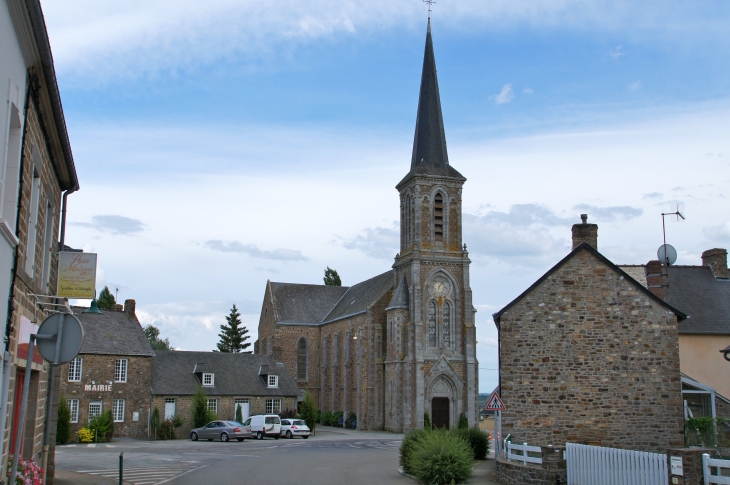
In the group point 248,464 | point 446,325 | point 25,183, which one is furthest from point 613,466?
point 446,325

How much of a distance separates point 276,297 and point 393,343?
65.2 ft

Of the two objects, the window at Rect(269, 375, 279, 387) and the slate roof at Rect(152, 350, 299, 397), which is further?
the window at Rect(269, 375, 279, 387)

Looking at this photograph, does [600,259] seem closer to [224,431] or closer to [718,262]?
[718,262]

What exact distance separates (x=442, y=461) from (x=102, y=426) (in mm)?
26362

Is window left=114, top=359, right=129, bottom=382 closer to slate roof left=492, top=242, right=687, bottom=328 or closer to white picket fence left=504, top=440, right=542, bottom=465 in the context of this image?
slate roof left=492, top=242, right=687, bottom=328

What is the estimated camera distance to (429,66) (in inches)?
2200

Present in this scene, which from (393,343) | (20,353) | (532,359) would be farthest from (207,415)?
(20,353)

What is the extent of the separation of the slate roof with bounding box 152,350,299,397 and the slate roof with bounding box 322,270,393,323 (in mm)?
8554

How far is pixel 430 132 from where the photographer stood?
5472 centimetres

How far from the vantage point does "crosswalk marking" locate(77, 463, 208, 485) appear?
1942 centimetres

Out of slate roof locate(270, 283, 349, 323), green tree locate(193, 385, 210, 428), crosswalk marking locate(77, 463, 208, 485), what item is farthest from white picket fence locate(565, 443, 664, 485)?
slate roof locate(270, 283, 349, 323)

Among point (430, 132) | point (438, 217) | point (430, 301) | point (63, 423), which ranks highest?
point (430, 132)

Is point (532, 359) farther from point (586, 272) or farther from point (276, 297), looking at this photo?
point (276, 297)

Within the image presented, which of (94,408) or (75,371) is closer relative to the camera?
(75,371)
